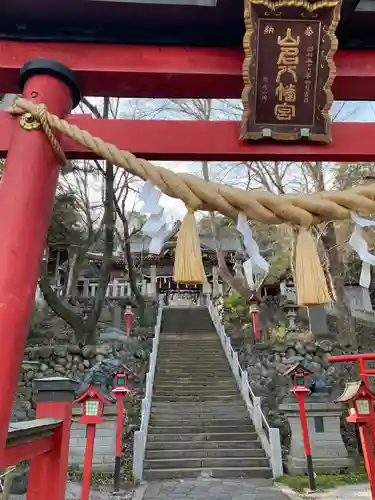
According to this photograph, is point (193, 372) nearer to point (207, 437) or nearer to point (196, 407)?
point (196, 407)

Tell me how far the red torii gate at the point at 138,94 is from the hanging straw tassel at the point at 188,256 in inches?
25.5

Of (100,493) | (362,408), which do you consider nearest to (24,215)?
(362,408)

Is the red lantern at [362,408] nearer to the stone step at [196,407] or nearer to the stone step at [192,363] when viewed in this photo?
the stone step at [196,407]

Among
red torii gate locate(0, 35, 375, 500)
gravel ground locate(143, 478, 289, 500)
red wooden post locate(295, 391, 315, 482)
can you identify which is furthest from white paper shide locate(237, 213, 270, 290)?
red wooden post locate(295, 391, 315, 482)

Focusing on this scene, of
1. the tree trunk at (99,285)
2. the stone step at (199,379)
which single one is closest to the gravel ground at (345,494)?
the stone step at (199,379)

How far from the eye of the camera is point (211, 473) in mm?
8375

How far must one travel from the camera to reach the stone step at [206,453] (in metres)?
8.87

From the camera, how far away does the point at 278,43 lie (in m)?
2.40

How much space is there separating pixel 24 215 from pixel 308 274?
134 cm

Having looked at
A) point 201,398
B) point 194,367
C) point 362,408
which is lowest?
point 362,408

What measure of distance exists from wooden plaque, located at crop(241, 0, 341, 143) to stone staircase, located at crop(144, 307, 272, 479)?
7.77 metres

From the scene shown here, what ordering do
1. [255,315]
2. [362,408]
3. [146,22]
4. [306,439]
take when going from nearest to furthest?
[146,22], [362,408], [306,439], [255,315]

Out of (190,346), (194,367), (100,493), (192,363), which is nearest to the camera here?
(100,493)

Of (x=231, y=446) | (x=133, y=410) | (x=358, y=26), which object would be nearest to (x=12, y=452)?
(x=358, y=26)
